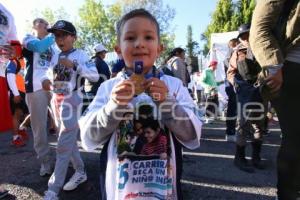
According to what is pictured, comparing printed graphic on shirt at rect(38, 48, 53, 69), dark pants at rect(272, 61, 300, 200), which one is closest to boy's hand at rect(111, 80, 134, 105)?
dark pants at rect(272, 61, 300, 200)

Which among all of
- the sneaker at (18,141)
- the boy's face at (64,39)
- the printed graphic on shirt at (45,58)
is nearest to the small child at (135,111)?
the boy's face at (64,39)

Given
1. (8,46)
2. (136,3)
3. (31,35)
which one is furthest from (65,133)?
(136,3)

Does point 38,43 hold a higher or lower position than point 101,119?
higher

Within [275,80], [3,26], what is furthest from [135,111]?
[3,26]

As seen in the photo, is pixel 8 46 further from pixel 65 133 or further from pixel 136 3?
pixel 136 3

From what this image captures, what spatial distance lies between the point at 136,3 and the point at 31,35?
3179 cm

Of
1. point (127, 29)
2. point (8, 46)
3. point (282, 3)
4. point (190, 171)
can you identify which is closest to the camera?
point (127, 29)

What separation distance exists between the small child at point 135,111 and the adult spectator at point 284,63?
0.84 metres

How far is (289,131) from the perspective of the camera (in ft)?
7.25

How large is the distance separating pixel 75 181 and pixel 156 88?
2.59 m

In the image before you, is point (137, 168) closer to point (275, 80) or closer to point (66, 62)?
point (275, 80)

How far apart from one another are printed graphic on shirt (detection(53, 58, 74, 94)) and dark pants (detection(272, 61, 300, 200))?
196cm

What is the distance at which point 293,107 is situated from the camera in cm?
218

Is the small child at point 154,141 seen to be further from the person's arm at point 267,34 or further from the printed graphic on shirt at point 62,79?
the printed graphic on shirt at point 62,79
